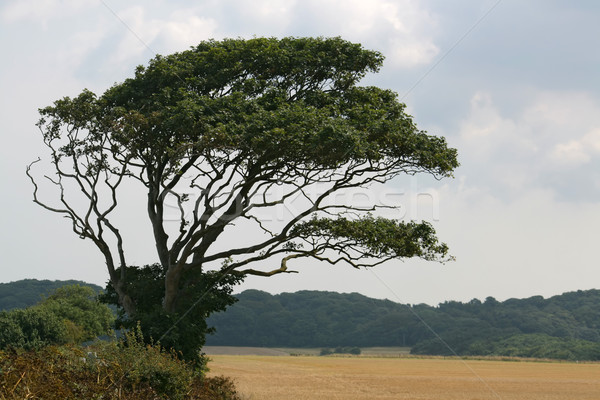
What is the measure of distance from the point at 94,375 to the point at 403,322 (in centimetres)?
15906

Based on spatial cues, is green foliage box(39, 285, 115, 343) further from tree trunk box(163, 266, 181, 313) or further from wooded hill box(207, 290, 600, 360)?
wooded hill box(207, 290, 600, 360)

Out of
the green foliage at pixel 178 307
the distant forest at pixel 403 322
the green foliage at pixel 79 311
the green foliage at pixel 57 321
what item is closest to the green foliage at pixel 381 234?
the green foliage at pixel 178 307

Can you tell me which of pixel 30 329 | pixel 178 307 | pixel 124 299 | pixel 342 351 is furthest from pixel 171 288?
pixel 342 351

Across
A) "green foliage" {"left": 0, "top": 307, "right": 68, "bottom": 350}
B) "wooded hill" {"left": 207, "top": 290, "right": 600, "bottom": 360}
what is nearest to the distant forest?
"wooded hill" {"left": 207, "top": 290, "right": 600, "bottom": 360}

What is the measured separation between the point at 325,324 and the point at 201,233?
5606 inches

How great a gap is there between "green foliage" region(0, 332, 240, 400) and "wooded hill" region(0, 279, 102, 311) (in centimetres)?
12188

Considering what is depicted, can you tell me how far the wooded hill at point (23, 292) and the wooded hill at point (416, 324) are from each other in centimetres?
3830

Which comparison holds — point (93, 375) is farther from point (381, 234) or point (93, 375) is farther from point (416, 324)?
point (416, 324)

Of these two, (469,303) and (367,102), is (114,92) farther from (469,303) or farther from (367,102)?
(469,303)

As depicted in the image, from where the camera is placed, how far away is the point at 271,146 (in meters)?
23.1

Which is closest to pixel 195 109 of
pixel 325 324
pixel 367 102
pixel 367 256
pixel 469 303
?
pixel 367 102

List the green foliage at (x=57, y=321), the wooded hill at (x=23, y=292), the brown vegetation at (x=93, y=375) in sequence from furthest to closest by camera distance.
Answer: the wooded hill at (x=23, y=292) < the green foliage at (x=57, y=321) < the brown vegetation at (x=93, y=375)

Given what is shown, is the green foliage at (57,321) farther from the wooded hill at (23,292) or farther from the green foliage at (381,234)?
the wooded hill at (23,292)

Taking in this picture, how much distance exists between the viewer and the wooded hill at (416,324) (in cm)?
14275
